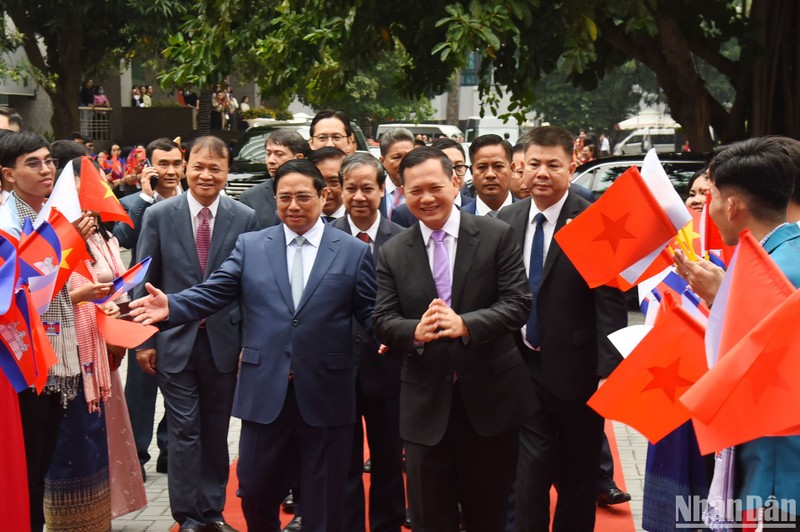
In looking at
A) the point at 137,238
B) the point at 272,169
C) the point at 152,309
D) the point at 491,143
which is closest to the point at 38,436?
the point at 152,309

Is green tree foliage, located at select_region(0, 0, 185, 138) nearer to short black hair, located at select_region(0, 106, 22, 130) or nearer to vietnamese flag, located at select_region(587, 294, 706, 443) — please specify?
short black hair, located at select_region(0, 106, 22, 130)

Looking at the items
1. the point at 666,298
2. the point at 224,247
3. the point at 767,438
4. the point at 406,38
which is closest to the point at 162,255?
the point at 224,247

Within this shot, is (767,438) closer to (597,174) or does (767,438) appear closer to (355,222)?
(355,222)

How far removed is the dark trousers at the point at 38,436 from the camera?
5.07 m

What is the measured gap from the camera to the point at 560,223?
5.52 meters

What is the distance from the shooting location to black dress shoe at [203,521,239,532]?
605 cm

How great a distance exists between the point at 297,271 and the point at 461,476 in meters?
1.28

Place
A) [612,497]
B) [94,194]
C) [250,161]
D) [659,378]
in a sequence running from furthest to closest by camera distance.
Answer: [250,161] < [612,497] < [94,194] < [659,378]

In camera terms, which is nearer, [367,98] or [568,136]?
[568,136]

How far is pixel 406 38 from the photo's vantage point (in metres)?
12.6

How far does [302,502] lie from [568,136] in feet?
7.33

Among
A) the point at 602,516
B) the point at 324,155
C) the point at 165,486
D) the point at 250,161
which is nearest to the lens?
the point at 602,516

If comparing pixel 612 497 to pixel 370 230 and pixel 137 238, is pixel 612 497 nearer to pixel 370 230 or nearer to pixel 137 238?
pixel 370 230

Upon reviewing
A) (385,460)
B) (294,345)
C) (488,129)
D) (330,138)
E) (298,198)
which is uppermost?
(488,129)
